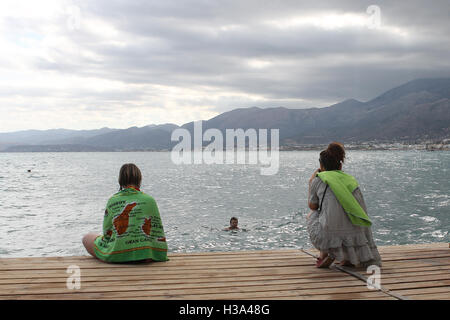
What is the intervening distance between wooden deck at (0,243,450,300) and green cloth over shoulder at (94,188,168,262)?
193 mm

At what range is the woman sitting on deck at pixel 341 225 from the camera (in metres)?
6.09

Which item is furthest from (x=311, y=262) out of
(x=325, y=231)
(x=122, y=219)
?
(x=122, y=219)

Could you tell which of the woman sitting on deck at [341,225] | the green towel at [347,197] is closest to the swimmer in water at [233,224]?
the woman sitting on deck at [341,225]

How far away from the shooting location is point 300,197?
39375mm

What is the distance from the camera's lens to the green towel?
19.8 feet

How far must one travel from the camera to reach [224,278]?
18.4 feet

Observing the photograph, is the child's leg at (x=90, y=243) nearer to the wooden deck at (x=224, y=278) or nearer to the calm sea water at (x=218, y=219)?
the wooden deck at (x=224, y=278)

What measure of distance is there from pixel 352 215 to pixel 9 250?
17.9 meters

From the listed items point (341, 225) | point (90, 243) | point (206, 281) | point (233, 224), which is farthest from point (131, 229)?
point (233, 224)

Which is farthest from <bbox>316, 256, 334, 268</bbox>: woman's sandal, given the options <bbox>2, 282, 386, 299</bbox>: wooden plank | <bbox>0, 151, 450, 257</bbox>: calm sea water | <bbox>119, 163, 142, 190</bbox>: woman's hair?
<bbox>0, 151, 450, 257</bbox>: calm sea water

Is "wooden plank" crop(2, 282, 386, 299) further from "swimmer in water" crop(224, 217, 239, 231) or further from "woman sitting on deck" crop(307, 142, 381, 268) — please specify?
"swimmer in water" crop(224, 217, 239, 231)

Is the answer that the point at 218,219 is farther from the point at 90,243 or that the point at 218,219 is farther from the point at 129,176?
the point at 129,176

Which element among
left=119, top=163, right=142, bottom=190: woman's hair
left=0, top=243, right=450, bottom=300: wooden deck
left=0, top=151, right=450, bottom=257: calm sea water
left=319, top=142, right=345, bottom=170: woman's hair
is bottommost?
left=0, top=151, right=450, bottom=257: calm sea water
